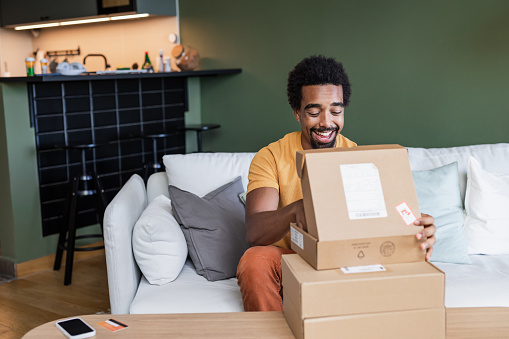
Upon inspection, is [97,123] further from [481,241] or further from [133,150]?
[481,241]

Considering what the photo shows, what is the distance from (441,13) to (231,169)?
191 cm

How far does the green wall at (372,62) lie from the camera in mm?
3623

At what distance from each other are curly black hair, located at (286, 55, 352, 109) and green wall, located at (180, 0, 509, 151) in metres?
1.84

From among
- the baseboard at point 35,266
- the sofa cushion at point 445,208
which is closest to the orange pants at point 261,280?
the sofa cushion at point 445,208

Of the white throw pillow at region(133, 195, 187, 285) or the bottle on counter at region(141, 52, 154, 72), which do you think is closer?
the white throw pillow at region(133, 195, 187, 285)

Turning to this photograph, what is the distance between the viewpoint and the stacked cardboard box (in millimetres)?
1188

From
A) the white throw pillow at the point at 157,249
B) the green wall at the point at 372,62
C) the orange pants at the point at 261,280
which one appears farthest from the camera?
the green wall at the point at 372,62

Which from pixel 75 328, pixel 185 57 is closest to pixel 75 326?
pixel 75 328

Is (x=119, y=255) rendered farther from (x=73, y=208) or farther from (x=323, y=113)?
(x=73, y=208)

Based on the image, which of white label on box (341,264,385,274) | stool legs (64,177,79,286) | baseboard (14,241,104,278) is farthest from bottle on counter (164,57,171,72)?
white label on box (341,264,385,274)

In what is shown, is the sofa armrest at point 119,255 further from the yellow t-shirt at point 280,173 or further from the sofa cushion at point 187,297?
the yellow t-shirt at point 280,173

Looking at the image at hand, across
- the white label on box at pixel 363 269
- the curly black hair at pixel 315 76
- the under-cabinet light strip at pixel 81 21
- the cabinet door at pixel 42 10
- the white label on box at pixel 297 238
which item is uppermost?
the cabinet door at pixel 42 10

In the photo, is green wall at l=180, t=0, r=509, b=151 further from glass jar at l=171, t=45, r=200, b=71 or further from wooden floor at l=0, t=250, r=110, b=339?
wooden floor at l=0, t=250, r=110, b=339

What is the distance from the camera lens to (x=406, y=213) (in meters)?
1.28
